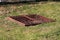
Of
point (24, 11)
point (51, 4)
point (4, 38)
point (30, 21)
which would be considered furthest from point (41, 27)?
point (51, 4)

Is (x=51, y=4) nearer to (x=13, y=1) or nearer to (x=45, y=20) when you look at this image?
(x=13, y=1)

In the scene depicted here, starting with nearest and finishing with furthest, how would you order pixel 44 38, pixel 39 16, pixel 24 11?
pixel 44 38, pixel 39 16, pixel 24 11

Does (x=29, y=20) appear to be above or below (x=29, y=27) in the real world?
below

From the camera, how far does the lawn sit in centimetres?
746

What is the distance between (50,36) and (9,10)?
464cm

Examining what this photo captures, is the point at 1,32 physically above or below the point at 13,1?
above

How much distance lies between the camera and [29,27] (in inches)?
336

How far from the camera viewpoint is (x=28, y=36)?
7.52m

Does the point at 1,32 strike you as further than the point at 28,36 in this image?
Yes

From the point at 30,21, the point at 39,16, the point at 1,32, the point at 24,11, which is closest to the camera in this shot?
the point at 1,32

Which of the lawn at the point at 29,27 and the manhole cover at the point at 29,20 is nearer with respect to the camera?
the lawn at the point at 29,27

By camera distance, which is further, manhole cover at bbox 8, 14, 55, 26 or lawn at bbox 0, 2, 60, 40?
manhole cover at bbox 8, 14, 55, 26

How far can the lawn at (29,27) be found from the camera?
294 inches

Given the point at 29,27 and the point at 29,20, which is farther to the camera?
the point at 29,20
